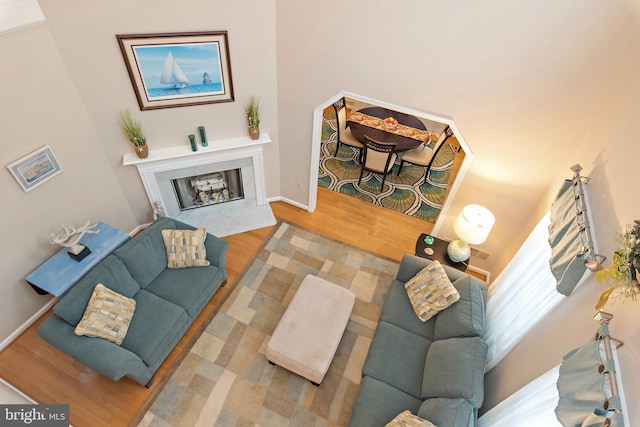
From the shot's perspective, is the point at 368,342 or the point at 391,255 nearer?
the point at 368,342

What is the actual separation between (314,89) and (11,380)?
4.71 meters

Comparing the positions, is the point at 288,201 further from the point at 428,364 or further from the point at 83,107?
the point at 428,364

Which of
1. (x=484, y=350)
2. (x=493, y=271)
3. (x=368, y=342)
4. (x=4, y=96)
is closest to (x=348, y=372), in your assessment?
(x=368, y=342)

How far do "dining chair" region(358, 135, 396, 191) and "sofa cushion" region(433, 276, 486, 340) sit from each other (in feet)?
8.27

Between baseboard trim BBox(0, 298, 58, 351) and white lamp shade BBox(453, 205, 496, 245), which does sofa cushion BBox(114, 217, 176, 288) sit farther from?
white lamp shade BBox(453, 205, 496, 245)

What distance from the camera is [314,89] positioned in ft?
14.3

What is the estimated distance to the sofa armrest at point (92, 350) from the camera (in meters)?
3.15

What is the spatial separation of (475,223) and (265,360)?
2.95 meters

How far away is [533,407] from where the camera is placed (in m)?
2.22

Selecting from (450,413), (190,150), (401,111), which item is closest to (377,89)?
(401,111)

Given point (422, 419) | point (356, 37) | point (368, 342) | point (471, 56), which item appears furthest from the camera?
point (368, 342)

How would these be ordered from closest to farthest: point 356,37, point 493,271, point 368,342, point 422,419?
1. point 422,419
2. point 356,37
3. point 368,342
4. point 493,271

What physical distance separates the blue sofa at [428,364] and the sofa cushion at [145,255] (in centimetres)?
271

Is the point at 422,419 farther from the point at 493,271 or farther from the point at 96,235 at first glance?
the point at 96,235
